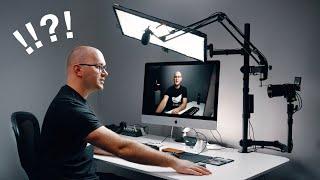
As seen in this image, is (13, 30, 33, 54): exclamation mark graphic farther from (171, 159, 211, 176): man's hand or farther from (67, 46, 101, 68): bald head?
(171, 159, 211, 176): man's hand

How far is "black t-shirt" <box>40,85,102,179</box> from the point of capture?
5.46ft

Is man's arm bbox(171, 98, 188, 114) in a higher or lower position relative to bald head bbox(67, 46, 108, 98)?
lower

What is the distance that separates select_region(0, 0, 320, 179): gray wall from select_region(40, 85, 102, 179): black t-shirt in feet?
3.87

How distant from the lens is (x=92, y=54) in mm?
1925

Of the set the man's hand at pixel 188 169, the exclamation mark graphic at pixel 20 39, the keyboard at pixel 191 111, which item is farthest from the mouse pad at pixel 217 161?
the exclamation mark graphic at pixel 20 39

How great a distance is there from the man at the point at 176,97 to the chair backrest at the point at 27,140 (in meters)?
0.87

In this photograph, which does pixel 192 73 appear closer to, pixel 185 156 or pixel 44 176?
pixel 185 156

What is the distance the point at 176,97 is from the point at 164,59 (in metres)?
0.59

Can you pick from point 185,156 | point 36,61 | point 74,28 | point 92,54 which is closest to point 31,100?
point 36,61

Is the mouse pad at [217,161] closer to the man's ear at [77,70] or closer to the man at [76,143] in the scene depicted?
the man at [76,143]

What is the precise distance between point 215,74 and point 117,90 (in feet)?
4.37

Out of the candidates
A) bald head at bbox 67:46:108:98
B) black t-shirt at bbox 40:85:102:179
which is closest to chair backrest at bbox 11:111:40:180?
black t-shirt at bbox 40:85:102:179

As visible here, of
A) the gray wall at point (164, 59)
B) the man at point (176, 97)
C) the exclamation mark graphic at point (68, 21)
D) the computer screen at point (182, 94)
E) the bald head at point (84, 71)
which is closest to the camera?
the bald head at point (84, 71)

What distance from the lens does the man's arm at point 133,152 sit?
168 centimetres
